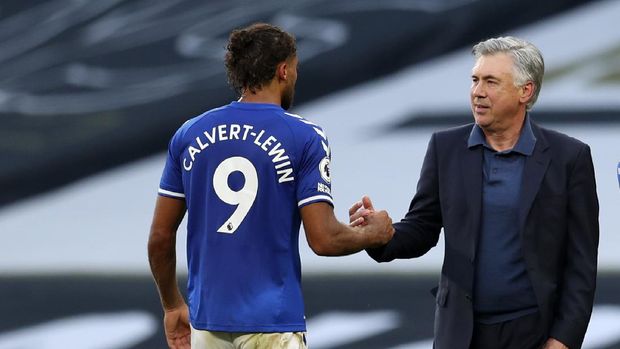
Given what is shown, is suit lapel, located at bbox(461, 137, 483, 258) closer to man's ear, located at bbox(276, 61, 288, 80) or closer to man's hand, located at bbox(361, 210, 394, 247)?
man's hand, located at bbox(361, 210, 394, 247)

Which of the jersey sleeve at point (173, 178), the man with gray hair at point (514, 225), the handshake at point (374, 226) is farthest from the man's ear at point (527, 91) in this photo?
the jersey sleeve at point (173, 178)

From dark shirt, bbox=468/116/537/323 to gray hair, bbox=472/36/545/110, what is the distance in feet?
0.54

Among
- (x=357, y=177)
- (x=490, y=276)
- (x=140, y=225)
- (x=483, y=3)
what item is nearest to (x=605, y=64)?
(x=483, y=3)

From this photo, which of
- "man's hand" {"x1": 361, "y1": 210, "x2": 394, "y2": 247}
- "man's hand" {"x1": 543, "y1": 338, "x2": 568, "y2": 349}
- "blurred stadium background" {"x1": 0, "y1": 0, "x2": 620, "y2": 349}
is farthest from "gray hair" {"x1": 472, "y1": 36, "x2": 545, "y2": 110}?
"blurred stadium background" {"x1": 0, "y1": 0, "x2": 620, "y2": 349}

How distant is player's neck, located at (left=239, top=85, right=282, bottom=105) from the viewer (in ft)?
11.8

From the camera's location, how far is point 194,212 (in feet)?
11.7

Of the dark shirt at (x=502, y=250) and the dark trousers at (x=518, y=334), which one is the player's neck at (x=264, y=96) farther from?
the dark trousers at (x=518, y=334)

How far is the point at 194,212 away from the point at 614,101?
3.19 meters

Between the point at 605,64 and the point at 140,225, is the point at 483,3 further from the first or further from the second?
the point at 140,225

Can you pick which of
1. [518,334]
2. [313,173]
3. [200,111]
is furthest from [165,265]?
[200,111]

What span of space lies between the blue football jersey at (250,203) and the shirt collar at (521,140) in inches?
16.8

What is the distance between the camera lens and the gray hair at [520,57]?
368cm

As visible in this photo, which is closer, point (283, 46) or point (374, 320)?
point (283, 46)

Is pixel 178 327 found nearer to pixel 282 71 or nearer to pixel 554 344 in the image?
pixel 282 71
